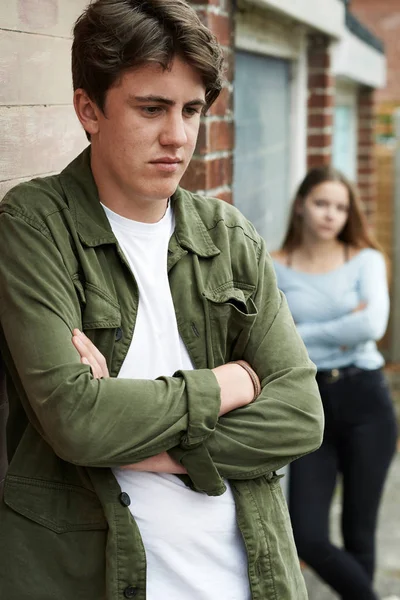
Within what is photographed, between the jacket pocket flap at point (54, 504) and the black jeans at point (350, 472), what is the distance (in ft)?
7.86

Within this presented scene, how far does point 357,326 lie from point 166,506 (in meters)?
2.52

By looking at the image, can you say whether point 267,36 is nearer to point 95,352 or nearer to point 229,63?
point 229,63

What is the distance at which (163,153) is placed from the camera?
2.11 m

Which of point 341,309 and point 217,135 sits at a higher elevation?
point 217,135

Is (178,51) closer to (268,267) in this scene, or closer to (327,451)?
(268,267)

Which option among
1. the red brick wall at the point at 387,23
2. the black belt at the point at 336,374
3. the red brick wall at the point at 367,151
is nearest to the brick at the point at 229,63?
the black belt at the point at 336,374

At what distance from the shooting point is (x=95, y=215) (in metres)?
2.15

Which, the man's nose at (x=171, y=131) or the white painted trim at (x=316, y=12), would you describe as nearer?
the man's nose at (x=171, y=131)

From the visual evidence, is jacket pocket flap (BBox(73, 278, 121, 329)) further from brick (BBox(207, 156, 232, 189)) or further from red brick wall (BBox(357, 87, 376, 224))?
red brick wall (BBox(357, 87, 376, 224))

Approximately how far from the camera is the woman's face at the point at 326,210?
185 inches

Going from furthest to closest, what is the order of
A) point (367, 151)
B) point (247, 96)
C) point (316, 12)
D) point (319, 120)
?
point (367, 151)
point (319, 120)
point (316, 12)
point (247, 96)

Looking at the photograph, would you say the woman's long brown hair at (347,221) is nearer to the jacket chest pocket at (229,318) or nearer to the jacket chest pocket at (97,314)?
the jacket chest pocket at (229,318)

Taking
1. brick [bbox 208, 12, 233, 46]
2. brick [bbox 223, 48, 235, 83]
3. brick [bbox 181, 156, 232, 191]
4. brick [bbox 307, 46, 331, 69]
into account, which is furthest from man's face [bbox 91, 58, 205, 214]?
brick [bbox 307, 46, 331, 69]

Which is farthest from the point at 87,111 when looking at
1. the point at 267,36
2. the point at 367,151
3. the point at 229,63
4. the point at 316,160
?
the point at 367,151
